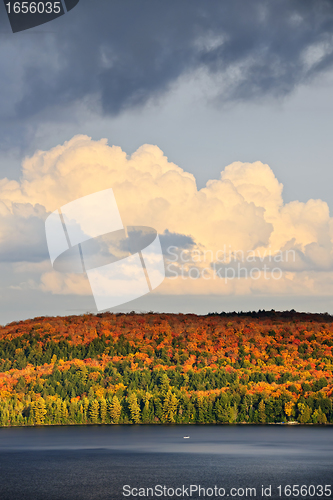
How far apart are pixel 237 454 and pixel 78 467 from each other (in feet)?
131

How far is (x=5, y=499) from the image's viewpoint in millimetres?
88062

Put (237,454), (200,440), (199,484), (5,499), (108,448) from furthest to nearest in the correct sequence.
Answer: (200,440), (108,448), (237,454), (199,484), (5,499)

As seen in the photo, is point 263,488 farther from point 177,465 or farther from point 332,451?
point 332,451

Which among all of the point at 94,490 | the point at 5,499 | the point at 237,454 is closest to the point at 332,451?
the point at 237,454

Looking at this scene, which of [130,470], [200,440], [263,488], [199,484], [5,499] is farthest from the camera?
[200,440]

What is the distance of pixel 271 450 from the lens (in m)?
148

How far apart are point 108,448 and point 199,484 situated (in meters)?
61.9

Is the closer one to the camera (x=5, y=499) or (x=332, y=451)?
(x=5, y=499)

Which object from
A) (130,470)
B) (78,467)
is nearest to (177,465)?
(130,470)

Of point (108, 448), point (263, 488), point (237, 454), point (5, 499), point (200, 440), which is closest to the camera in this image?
point (5, 499)

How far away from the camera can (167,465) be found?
405 ft

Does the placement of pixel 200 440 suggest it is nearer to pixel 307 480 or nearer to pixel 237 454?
pixel 237 454

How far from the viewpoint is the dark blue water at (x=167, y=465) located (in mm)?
93188

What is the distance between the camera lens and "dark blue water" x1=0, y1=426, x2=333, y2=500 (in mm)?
93188
